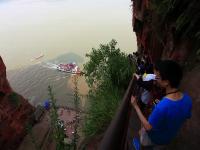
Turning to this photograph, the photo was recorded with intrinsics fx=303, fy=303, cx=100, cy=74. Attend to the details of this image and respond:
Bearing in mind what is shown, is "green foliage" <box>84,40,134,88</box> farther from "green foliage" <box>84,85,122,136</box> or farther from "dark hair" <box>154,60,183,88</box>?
"dark hair" <box>154,60,183,88</box>

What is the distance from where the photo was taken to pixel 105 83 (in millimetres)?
8961

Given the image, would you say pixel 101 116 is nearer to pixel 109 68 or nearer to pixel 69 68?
pixel 109 68

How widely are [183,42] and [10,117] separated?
7155mm

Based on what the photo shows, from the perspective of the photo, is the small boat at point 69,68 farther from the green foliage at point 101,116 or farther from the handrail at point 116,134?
the handrail at point 116,134

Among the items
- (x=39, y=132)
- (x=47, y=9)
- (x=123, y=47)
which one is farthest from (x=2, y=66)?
(x=47, y=9)

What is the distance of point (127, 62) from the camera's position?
9367 mm

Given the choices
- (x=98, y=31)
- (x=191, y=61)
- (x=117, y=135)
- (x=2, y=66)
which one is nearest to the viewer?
(x=117, y=135)

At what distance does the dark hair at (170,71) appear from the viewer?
2686 millimetres

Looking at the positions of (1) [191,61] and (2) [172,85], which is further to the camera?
(1) [191,61]

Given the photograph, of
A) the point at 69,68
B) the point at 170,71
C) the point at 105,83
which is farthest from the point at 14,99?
the point at 69,68

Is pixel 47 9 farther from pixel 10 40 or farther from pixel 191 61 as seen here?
pixel 191 61

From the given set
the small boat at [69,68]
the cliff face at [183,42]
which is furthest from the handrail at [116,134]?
the small boat at [69,68]

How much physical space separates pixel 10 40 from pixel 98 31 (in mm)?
8412

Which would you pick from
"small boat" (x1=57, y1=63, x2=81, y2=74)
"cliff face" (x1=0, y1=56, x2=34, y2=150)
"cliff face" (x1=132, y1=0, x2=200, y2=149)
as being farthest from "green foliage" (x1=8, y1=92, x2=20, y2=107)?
"small boat" (x1=57, y1=63, x2=81, y2=74)
